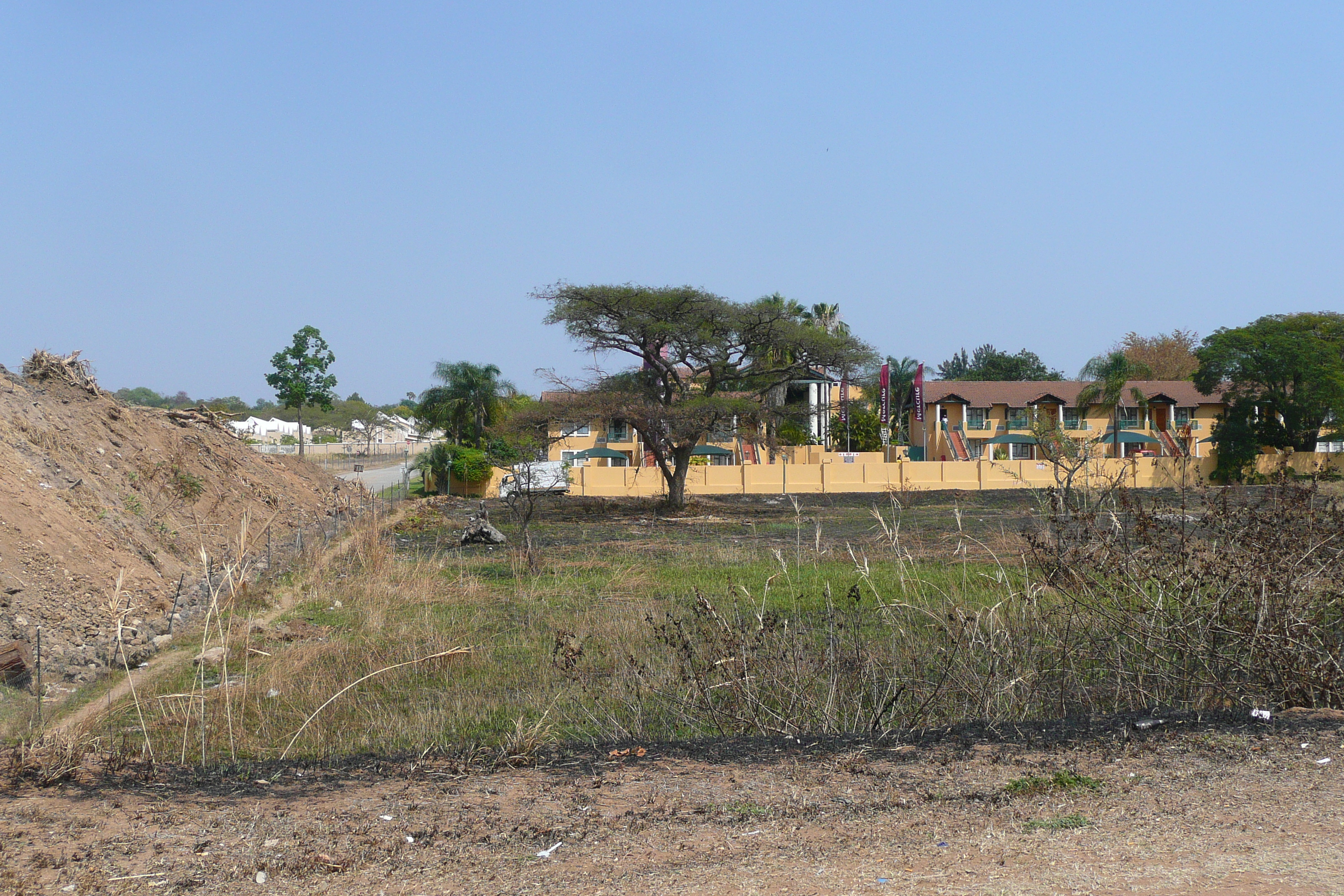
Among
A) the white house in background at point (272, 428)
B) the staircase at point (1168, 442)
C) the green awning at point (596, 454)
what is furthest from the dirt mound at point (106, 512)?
the white house in background at point (272, 428)

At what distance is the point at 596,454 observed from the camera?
5078 cm

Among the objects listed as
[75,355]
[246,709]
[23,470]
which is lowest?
[246,709]

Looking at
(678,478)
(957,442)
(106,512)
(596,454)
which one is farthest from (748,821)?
(957,442)

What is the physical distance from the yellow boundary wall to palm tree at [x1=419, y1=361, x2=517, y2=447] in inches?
302

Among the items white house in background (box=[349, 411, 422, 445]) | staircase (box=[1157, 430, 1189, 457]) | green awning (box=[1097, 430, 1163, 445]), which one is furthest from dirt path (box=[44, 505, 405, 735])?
white house in background (box=[349, 411, 422, 445])

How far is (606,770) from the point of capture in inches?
236

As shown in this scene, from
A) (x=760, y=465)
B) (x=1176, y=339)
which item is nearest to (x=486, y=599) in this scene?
(x=760, y=465)

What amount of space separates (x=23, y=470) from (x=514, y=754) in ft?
38.9

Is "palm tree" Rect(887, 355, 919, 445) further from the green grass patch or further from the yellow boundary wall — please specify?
the green grass patch

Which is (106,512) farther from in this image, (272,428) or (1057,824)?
(272,428)

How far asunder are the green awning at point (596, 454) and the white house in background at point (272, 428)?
37.0m

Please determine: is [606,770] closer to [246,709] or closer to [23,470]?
[246,709]

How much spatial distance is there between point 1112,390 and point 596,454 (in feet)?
96.6

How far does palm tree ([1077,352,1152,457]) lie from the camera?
186ft
